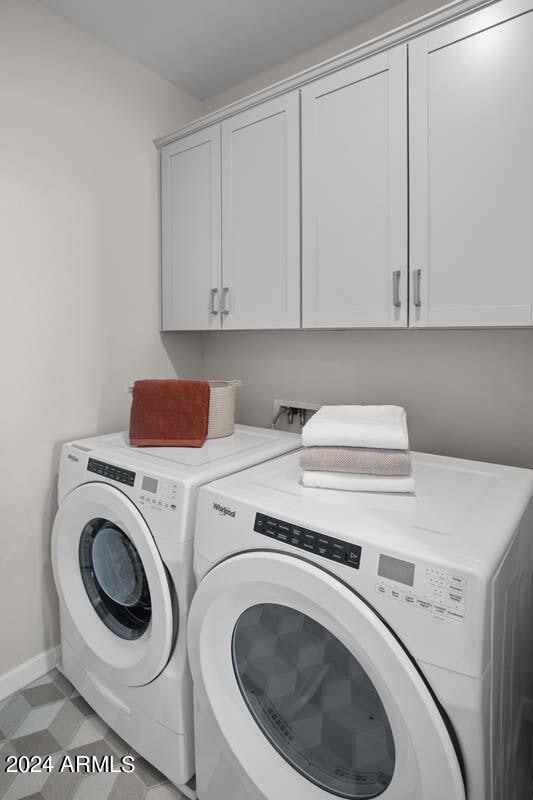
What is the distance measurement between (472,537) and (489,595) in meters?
0.14

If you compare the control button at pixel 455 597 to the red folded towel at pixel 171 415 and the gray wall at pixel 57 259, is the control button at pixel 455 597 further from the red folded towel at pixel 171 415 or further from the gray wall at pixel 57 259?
the gray wall at pixel 57 259

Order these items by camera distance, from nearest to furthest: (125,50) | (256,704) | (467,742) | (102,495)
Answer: (467,742) < (256,704) < (102,495) < (125,50)

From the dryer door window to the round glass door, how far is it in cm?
49

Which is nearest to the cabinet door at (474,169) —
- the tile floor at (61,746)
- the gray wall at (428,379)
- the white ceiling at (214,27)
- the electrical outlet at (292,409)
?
the gray wall at (428,379)

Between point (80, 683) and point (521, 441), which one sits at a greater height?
point (521, 441)

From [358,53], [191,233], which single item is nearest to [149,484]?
[191,233]

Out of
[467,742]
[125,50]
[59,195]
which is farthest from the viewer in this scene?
[125,50]

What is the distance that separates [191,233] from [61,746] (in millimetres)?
2012

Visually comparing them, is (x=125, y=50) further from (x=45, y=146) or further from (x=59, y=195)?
(x=59, y=195)

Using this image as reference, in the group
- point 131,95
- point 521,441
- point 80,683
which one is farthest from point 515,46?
point 80,683

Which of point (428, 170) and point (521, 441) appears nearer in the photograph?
point (428, 170)

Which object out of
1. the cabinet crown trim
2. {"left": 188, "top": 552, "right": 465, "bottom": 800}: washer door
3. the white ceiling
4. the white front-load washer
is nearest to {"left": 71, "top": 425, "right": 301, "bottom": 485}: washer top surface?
the white front-load washer

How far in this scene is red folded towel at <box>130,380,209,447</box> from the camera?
175 centimetres

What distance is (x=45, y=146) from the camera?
5.80 ft
